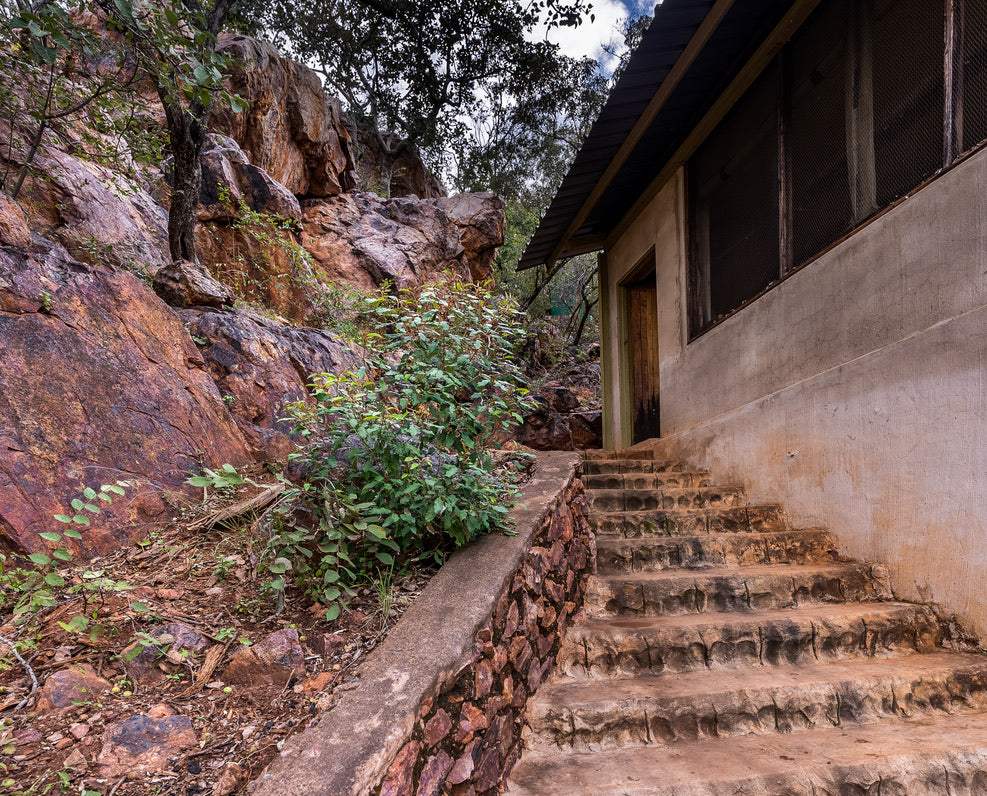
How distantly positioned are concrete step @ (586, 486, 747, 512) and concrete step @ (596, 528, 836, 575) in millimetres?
410

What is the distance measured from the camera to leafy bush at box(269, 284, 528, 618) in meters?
1.96

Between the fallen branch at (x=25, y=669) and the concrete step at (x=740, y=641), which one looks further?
the concrete step at (x=740, y=641)

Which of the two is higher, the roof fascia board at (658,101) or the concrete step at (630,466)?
the roof fascia board at (658,101)

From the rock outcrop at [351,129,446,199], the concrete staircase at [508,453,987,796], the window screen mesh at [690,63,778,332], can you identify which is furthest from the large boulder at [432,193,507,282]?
the concrete staircase at [508,453,987,796]

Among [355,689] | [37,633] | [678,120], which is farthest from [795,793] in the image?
[678,120]

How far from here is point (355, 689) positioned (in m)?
1.40

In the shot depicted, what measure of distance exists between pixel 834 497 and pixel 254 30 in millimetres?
12147

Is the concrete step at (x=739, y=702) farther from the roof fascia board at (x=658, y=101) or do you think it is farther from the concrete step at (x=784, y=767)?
the roof fascia board at (x=658, y=101)

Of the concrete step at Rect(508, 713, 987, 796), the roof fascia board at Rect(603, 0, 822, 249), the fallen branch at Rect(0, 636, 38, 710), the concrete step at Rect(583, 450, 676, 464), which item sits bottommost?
the concrete step at Rect(508, 713, 987, 796)

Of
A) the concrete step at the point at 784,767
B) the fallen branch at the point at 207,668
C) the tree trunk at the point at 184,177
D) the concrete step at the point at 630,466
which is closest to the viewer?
the fallen branch at the point at 207,668

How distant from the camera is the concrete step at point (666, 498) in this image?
3.40 metres

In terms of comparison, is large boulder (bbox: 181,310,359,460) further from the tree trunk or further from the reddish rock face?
the tree trunk

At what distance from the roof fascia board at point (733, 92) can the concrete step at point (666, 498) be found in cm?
308

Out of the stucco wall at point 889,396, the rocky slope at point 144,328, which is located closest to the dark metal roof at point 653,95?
the stucco wall at point 889,396
